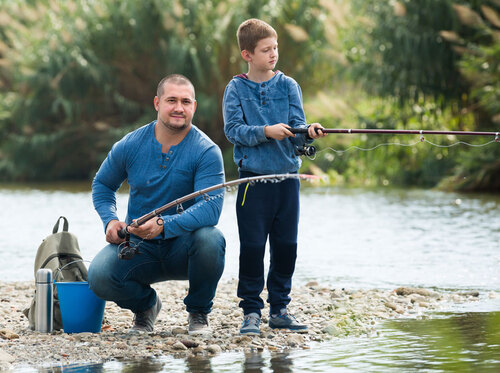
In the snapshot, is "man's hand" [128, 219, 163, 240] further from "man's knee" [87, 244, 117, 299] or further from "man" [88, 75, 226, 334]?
"man's knee" [87, 244, 117, 299]

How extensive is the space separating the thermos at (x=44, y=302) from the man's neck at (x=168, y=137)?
0.81 m

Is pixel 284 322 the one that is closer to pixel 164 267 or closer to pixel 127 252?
pixel 164 267

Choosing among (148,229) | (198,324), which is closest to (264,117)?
(148,229)

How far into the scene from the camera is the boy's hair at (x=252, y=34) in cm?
419

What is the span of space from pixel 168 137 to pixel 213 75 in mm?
15408

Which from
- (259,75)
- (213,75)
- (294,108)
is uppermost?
(213,75)

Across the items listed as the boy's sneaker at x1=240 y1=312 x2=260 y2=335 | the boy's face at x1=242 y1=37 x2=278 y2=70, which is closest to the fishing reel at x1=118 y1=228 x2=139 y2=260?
the boy's sneaker at x1=240 y1=312 x2=260 y2=335

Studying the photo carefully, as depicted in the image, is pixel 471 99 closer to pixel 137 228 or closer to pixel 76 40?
pixel 76 40

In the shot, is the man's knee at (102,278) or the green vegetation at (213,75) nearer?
the man's knee at (102,278)

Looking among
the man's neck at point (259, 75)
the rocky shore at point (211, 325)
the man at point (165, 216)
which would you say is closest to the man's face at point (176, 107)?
the man at point (165, 216)

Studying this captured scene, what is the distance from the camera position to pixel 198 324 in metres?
4.21

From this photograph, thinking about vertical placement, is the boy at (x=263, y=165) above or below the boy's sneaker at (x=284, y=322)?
above

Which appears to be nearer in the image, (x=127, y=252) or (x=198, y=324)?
Result: (x=127, y=252)

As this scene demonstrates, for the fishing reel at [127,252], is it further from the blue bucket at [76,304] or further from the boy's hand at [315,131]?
the boy's hand at [315,131]
